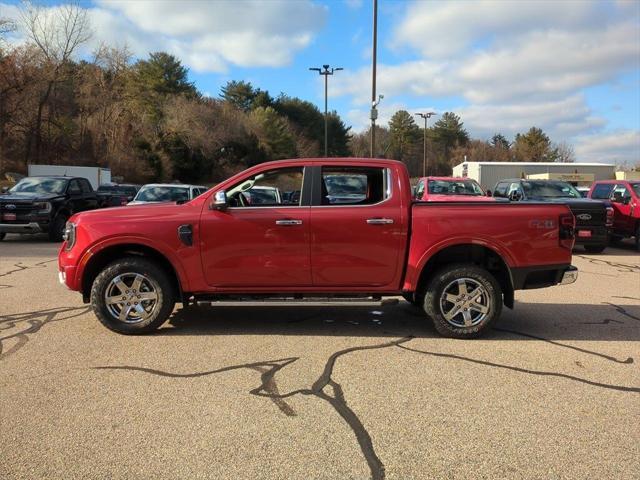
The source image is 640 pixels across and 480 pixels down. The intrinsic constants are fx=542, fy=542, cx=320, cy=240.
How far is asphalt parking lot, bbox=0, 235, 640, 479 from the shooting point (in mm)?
3260

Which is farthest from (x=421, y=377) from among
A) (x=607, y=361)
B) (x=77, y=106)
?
(x=77, y=106)

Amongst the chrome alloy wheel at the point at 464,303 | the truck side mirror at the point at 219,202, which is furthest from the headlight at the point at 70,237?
the chrome alloy wheel at the point at 464,303

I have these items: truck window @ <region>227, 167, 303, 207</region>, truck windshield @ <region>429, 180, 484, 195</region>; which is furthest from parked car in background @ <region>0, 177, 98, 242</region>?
truck window @ <region>227, 167, 303, 207</region>

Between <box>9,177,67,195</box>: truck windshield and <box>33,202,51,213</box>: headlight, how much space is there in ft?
2.58

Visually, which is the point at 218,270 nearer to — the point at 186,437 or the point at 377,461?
the point at 186,437

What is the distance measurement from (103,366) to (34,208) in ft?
37.6

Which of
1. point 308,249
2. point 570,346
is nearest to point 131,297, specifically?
point 308,249

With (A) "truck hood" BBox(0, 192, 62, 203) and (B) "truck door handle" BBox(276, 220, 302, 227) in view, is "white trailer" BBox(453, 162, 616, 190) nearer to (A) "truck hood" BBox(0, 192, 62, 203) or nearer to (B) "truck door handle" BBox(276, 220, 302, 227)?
(A) "truck hood" BBox(0, 192, 62, 203)

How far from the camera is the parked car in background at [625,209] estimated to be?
1443cm

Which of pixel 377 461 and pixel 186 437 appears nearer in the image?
pixel 377 461

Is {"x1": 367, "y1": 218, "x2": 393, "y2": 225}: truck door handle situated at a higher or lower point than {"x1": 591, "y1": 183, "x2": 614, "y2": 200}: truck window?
higher

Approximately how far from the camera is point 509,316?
275 inches

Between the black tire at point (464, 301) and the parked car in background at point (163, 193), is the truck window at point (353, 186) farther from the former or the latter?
the parked car in background at point (163, 193)

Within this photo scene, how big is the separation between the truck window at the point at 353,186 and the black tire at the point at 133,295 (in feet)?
6.44
